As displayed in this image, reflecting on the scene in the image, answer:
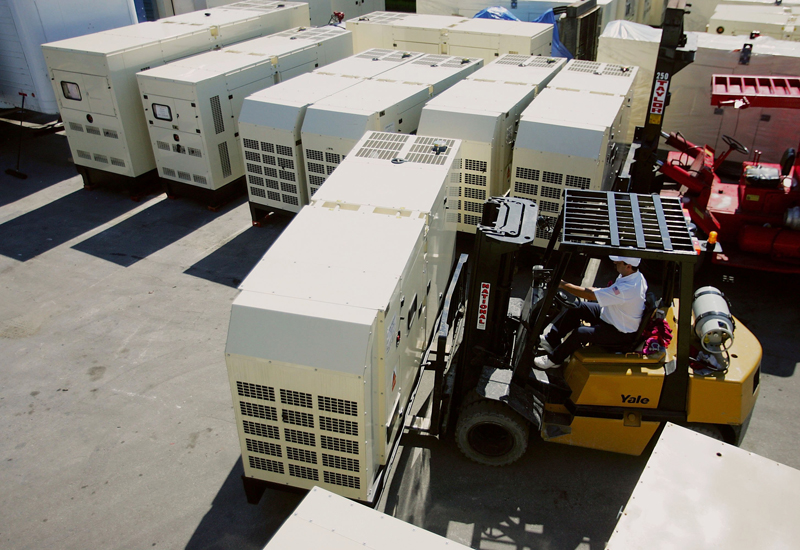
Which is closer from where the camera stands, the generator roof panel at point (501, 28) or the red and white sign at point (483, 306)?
the red and white sign at point (483, 306)

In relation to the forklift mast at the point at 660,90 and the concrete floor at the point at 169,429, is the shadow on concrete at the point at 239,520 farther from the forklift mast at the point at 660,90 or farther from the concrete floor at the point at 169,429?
the forklift mast at the point at 660,90

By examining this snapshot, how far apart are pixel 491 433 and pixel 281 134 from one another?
16.3 feet

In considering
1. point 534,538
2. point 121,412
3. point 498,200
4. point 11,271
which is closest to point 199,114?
point 11,271

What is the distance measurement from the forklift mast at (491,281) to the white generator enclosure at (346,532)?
2.44 m

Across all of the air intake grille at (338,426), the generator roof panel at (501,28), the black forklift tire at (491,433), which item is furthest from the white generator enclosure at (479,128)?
the air intake grille at (338,426)

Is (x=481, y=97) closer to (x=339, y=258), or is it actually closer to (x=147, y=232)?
(x=339, y=258)

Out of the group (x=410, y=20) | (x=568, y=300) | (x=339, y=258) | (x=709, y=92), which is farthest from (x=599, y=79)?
(x=339, y=258)

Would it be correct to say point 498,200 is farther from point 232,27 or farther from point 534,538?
point 232,27

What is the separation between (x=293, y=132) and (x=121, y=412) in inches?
162

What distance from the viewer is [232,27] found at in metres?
11.2

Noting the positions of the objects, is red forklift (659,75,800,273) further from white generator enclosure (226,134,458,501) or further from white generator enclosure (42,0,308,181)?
white generator enclosure (42,0,308,181)

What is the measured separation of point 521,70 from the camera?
9.45 metres

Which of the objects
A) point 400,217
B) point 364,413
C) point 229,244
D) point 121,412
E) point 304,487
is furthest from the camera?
point 229,244

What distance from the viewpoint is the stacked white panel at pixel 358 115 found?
7.76 m
